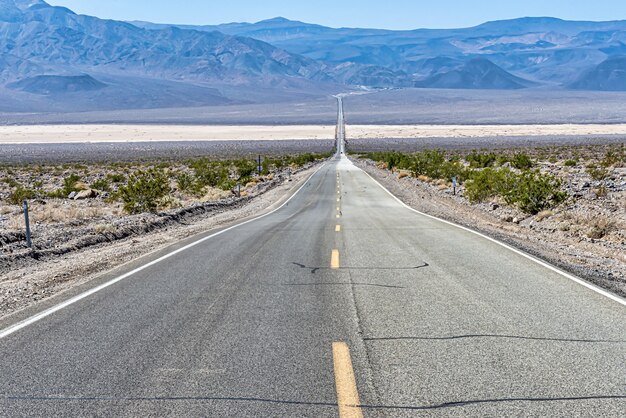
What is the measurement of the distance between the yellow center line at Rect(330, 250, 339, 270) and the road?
0.40 feet

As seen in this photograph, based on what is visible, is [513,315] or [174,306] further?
[174,306]

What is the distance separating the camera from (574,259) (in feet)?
42.2

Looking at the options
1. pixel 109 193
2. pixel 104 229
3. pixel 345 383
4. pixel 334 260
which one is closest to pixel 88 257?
pixel 104 229

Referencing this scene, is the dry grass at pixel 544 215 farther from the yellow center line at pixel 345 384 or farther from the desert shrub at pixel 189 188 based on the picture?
the desert shrub at pixel 189 188

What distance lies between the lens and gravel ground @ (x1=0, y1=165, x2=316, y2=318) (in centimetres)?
972

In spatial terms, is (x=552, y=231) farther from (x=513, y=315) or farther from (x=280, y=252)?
(x=513, y=315)

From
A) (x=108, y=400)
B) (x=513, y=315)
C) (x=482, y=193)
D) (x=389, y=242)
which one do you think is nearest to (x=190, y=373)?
(x=108, y=400)

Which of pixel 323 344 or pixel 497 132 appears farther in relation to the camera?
pixel 497 132

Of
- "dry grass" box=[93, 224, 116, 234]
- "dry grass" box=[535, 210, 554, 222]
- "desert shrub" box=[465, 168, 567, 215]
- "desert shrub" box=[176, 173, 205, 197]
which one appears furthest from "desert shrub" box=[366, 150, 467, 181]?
"dry grass" box=[93, 224, 116, 234]

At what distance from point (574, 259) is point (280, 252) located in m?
5.84

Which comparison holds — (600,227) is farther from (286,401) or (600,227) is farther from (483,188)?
(286,401)

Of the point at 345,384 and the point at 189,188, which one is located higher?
the point at 345,384

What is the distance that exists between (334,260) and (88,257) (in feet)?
16.8

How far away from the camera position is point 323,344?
21.3 feet
